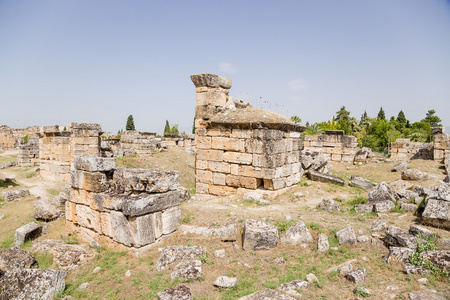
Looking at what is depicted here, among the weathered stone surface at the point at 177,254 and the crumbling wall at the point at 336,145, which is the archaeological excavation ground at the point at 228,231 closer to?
the weathered stone surface at the point at 177,254

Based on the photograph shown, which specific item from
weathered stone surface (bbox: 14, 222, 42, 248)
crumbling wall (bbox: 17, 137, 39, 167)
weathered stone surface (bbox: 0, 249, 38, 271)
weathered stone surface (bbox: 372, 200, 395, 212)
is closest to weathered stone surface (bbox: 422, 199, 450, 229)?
weathered stone surface (bbox: 372, 200, 395, 212)

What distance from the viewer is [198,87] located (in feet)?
34.4

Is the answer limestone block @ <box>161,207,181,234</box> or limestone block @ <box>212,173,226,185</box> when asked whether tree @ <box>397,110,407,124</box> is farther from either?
limestone block @ <box>161,207,181,234</box>

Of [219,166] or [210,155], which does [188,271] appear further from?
[210,155]

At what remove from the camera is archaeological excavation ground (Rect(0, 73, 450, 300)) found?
4184 millimetres

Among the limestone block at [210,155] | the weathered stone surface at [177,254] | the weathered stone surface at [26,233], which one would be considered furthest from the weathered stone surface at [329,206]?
the weathered stone surface at [26,233]

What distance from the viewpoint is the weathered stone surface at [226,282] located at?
4.14m

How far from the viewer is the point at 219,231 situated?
18.8 feet

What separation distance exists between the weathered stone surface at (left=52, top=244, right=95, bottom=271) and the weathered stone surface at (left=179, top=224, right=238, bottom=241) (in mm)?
1965

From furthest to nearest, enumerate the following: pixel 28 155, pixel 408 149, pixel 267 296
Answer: pixel 408 149, pixel 28 155, pixel 267 296

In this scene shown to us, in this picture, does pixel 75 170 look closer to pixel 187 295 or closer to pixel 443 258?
pixel 187 295

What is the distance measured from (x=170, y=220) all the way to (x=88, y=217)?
2062 millimetres

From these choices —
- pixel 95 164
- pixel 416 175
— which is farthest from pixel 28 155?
pixel 416 175

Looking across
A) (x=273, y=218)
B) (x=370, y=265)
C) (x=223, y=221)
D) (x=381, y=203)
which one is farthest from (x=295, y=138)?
(x=370, y=265)
